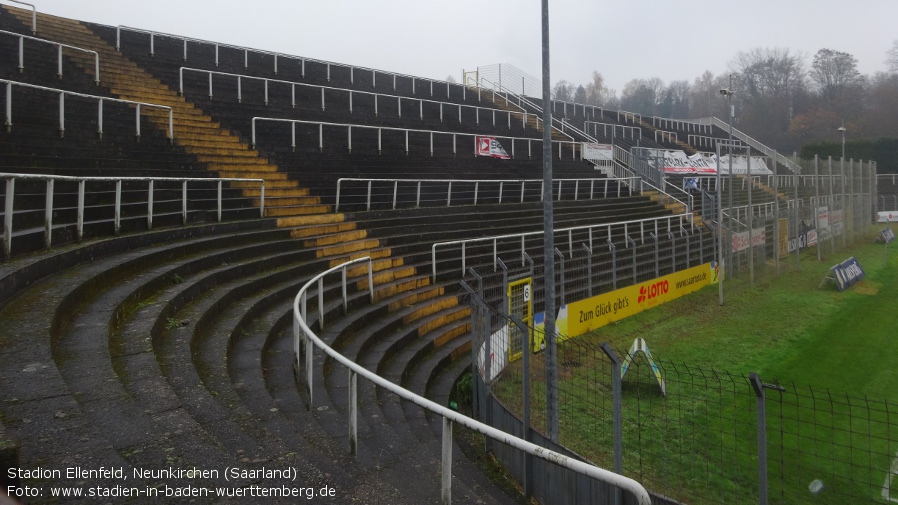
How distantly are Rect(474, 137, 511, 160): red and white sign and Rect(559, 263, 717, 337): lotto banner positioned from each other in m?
7.15

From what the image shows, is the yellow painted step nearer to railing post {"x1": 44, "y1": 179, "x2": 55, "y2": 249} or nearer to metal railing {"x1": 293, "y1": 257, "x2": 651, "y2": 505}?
railing post {"x1": 44, "y1": 179, "x2": 55, "y2": 249}

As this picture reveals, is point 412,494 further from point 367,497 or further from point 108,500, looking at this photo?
point 108,500

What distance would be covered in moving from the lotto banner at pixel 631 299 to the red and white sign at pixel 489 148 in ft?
23.5

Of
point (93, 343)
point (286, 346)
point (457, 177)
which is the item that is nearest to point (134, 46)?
point (457, 177)

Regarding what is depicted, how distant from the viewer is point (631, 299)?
14.4 meters

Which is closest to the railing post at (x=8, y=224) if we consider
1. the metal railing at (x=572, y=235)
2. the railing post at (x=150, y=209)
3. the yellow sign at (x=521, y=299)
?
the railing post at (x=150, y=209)

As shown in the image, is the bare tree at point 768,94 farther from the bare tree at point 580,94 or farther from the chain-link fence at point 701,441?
the chain-link fence at point 701,441

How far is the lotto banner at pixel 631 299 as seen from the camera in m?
12.4

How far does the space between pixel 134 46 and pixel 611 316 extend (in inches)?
594

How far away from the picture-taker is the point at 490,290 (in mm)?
9875

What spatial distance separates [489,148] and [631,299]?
8.04 m

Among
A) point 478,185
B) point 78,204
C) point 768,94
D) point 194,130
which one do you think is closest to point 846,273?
point 478,185

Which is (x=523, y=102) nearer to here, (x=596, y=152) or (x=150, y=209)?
(x=596, y=152)

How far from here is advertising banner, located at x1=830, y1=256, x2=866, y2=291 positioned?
1759 cm
